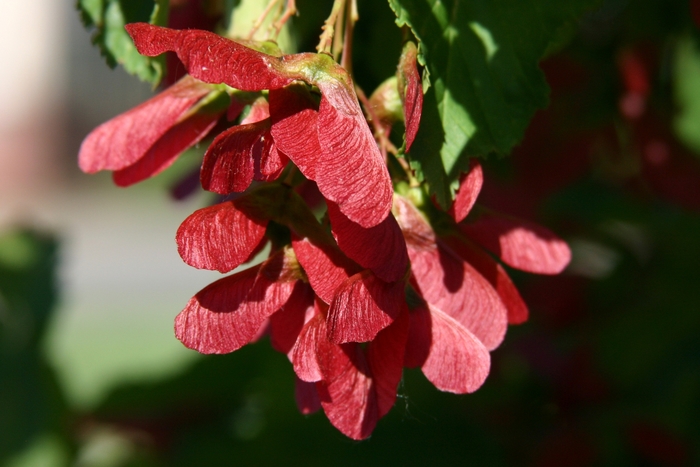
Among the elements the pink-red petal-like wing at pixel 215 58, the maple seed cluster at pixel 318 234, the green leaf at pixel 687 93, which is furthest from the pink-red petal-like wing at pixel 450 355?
the green leaf at pixel 687 93

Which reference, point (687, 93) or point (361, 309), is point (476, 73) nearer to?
point (361, 309)

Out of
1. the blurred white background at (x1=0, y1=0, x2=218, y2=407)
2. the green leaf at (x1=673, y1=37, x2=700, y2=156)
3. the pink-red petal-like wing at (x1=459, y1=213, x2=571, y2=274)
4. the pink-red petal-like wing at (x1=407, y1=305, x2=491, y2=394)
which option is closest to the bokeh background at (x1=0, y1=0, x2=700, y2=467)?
the green leaf at (x1=673, y1=37, x2=700, y2=156)

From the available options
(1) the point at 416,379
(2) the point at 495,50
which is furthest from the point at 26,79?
(2) the point at 495,50

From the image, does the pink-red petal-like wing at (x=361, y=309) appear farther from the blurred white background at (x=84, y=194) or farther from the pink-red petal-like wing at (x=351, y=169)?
the blurred white background at (x=84, y=194)

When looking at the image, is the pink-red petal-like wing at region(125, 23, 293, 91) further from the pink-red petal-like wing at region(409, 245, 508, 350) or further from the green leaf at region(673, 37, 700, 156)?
the green leaf at region(673, 37, 700, 156)

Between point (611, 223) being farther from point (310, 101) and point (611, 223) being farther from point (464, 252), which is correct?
point (310, 101)
